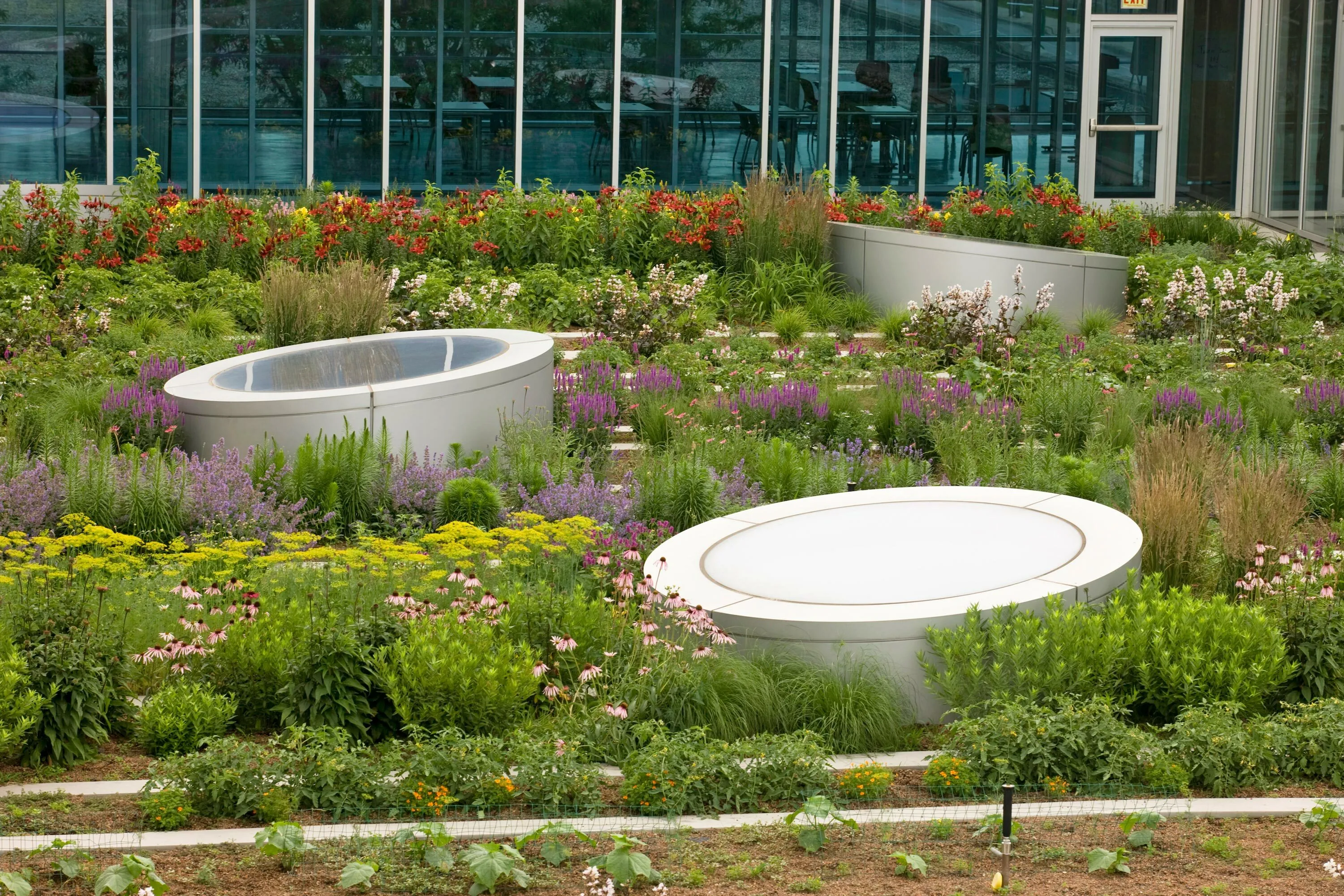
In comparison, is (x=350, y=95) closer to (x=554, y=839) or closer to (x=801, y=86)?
(x=801, y=86)

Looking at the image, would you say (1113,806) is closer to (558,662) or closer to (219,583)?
(558,662)

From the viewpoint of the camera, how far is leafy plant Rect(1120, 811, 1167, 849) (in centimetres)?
452

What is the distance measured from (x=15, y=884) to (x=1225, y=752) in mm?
3714

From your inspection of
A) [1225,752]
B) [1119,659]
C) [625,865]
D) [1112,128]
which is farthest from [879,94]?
[625,865]

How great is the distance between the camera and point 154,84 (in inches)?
732

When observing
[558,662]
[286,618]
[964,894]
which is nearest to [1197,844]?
[964,894]

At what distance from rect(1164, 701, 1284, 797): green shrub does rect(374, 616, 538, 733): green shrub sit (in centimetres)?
224

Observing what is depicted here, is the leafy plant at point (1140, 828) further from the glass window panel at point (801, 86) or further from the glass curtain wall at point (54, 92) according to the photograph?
the glass curtain wall at point (54, 92)

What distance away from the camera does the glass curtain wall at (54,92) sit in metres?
18.3

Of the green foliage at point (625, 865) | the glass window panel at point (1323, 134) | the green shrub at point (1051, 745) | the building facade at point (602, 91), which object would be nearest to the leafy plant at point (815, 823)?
the green foliage at point (625, 865)

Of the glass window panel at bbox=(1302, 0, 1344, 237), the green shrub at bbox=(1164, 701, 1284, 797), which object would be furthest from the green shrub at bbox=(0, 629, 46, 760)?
the glass window panel at bbox=(1302, 0, 1344, 237)

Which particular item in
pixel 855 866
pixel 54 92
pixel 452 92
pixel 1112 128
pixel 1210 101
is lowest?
pixel 855 866

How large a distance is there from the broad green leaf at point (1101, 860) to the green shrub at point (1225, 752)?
3.11ft

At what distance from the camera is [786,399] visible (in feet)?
32.4
